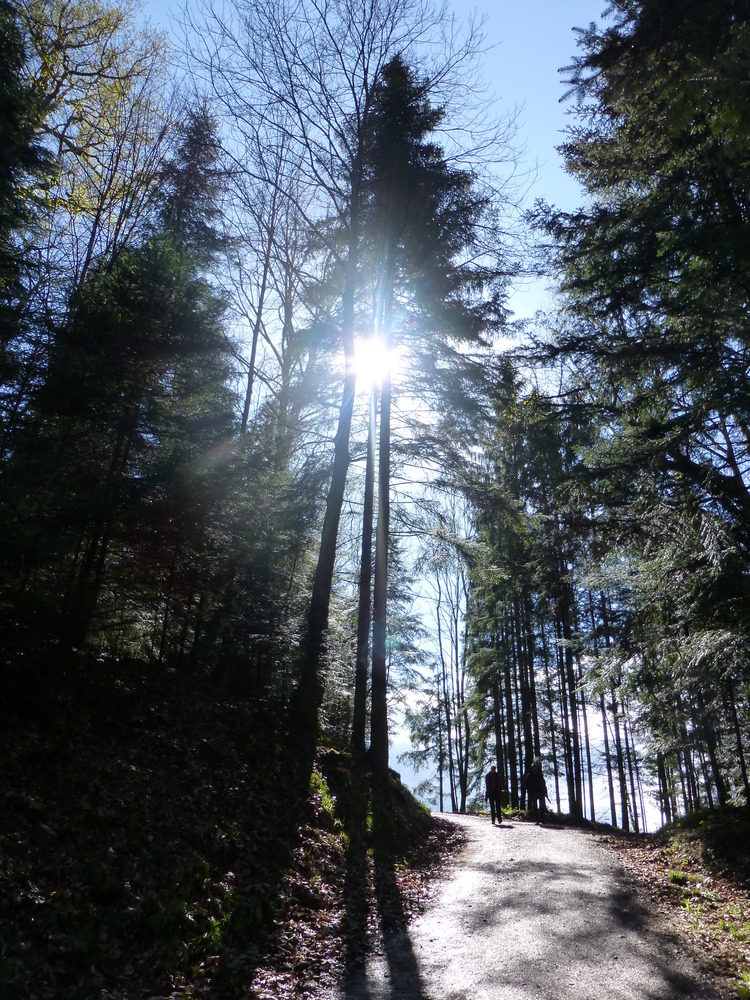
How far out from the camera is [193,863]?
6.39 metres

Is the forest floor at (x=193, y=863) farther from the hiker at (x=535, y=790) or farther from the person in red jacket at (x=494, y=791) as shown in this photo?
the hiker at (x=535, y=790)

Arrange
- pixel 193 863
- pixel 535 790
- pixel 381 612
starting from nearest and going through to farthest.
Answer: pixel 193 863
pixel 381 612
pixel 535 790

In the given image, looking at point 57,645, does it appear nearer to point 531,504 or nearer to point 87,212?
point 87,212

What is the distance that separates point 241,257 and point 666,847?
15.7m

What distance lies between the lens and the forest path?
5.14 m

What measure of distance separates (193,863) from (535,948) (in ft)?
11.3

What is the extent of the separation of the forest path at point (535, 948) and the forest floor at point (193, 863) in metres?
0.25

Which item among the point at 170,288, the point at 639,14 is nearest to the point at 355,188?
the point at 170,288

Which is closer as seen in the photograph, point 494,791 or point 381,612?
point 381,612

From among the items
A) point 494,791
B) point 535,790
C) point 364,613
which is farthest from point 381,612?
point 535,790

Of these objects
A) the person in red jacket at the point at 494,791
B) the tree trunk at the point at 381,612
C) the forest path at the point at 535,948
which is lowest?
the forest path at the point at 535,948

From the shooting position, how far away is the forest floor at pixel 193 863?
4980 millimetres

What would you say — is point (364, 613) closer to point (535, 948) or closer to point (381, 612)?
point (381, 612)

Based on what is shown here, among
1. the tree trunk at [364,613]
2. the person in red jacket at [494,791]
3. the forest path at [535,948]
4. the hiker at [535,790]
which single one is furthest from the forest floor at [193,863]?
the hiker at [535,790]
